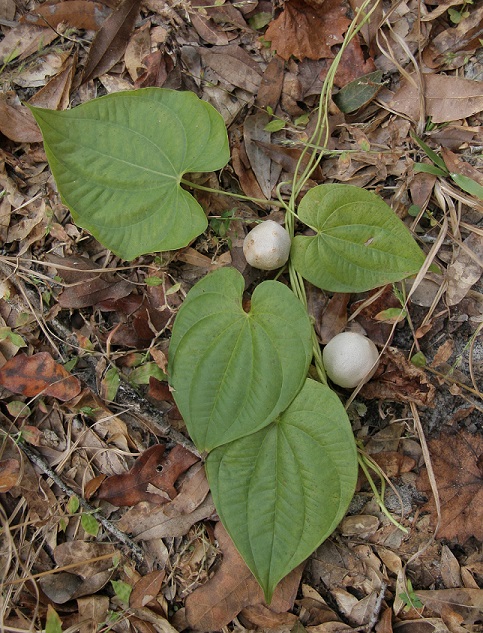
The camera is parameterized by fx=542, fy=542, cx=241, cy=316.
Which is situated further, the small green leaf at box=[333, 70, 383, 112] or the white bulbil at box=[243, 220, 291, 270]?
the small green leaf at box=[333, 70, 383, 112]

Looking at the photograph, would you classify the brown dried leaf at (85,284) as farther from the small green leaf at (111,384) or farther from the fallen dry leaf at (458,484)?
the fallen dry leaf at (458,484)

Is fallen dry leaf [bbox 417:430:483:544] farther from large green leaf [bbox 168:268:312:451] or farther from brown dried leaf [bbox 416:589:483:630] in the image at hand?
large green leaf [bbox 168:268:312:451]

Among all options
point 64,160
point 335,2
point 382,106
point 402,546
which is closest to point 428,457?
point 402,546

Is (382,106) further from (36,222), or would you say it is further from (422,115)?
(36,222)

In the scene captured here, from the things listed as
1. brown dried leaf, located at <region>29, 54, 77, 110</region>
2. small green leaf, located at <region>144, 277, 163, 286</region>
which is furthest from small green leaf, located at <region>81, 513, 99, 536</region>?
brown dried leaf, located at <region>29, 54, 77, 110</region>

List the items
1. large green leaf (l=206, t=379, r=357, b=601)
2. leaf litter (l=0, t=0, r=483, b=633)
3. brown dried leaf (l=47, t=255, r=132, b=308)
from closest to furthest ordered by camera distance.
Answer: large green leaf (l=206, t=379, r=357, b=601)
leaf litter (l=0, t=0, r=483, b=633)
brown dried leaf (l=47, t=255, r=132, b=308)
